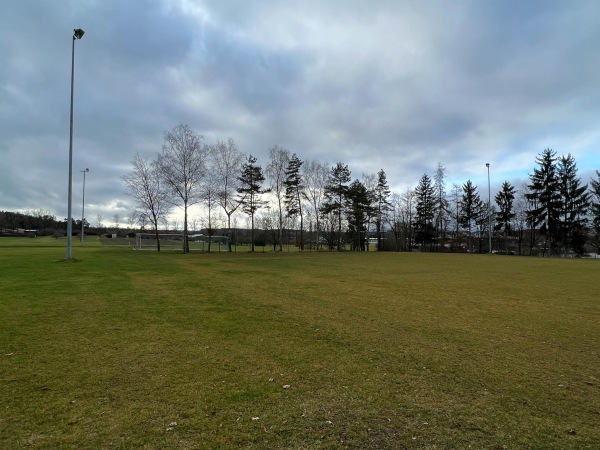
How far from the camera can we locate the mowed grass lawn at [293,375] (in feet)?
10.9

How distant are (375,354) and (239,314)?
384 cm

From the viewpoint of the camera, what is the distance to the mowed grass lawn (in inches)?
131

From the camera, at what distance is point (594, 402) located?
414 centimetres

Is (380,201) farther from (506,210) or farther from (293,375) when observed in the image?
(293,375)

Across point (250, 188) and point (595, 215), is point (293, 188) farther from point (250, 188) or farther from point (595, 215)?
point (595, 215)

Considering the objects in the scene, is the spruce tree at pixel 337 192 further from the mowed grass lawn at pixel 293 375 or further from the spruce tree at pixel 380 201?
the mowed grass lawn at pixel 293 375

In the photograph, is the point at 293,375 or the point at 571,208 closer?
the point at 293,375

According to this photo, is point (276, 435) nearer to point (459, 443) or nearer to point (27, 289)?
point (459, 443)

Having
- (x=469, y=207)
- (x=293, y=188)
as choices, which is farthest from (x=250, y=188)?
(x=469, y=207)

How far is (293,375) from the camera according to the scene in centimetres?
484

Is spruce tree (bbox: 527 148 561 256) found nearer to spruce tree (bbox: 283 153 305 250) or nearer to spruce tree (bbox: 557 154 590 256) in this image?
spruce tree (bbox: 557 154 590 256)

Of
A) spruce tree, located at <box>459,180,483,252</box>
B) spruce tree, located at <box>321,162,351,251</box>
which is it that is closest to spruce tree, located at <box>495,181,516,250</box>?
spruce tree, located at <box>459,180,483,252</box>

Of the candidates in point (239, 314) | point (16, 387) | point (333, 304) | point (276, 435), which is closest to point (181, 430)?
point (276, 435)

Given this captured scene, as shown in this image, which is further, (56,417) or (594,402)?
(594,402)
